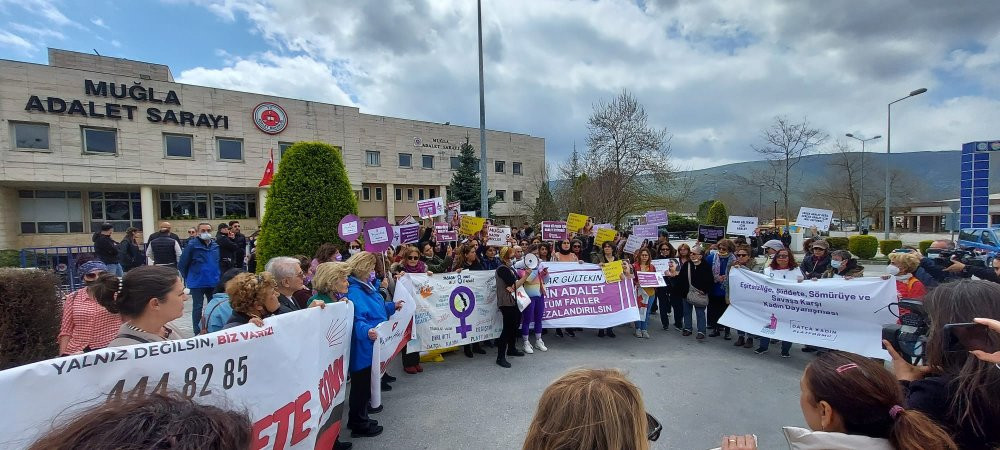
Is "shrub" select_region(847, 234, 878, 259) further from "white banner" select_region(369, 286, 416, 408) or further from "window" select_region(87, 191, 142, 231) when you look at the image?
"window" select_region(87, 191, 142, 231)

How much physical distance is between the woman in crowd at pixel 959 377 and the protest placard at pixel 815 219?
9139 millimetres

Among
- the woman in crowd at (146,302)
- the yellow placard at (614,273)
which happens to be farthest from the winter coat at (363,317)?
the yellow placard at (614,273)

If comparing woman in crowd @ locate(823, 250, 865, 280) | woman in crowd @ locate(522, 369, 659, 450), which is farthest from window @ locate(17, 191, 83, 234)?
woman in crowd @ locate(823, 250, 865, 280)

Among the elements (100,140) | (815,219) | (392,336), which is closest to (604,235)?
(815,219)

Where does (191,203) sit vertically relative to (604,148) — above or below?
below

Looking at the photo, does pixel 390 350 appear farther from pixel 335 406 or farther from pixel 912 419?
pixel 912 419

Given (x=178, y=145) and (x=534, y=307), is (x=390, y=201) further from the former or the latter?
(x=534, y=307)

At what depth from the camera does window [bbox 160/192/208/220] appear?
27281 mm

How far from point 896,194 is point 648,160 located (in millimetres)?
54583

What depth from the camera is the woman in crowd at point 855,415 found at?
55.7 inches

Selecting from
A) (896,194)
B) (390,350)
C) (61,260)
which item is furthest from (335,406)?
(896,194)

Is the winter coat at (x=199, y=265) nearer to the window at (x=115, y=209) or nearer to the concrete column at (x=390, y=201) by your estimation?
the window at (x=115, y=209)

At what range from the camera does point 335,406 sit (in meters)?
3.61

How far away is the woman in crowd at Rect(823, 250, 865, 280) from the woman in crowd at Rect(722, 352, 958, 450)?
5836mm
